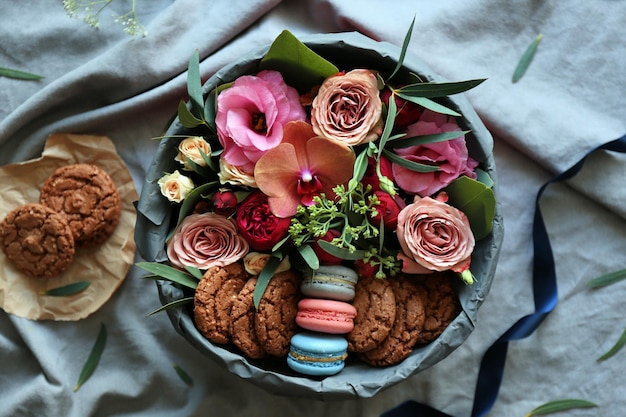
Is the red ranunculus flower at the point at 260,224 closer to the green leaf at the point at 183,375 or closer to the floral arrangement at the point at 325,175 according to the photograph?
the floral arrangement at the point at 325,175

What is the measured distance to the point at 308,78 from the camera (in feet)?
3.32

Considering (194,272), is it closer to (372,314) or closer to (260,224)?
(260,224)

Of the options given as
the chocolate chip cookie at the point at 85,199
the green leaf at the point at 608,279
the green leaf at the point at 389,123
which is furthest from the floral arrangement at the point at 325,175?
the green leaf at the point at 608,279

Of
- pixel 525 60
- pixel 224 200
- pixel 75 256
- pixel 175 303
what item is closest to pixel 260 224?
pixel 224 200

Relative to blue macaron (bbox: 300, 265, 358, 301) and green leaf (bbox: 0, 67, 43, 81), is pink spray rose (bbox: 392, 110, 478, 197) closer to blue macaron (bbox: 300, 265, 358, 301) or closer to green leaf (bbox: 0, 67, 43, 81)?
blue macaron (bbox: 300, 265, 358, 301)

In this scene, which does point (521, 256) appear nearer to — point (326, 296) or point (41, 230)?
point (326, 296)

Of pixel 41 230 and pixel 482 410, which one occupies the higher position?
pixel 41 230

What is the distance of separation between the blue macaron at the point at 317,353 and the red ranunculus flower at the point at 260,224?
0.48 feet

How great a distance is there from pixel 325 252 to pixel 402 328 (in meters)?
0.16

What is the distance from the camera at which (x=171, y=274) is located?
0.99m

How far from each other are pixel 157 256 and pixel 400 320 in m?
0.37

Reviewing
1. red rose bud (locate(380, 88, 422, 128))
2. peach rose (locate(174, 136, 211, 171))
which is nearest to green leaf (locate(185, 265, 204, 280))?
peach rose (locate(174, 136, 211, 171))

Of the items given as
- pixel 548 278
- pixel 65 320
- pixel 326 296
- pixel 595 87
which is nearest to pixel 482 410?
pixel 548 278

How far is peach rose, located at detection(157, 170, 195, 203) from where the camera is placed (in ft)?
3.22
